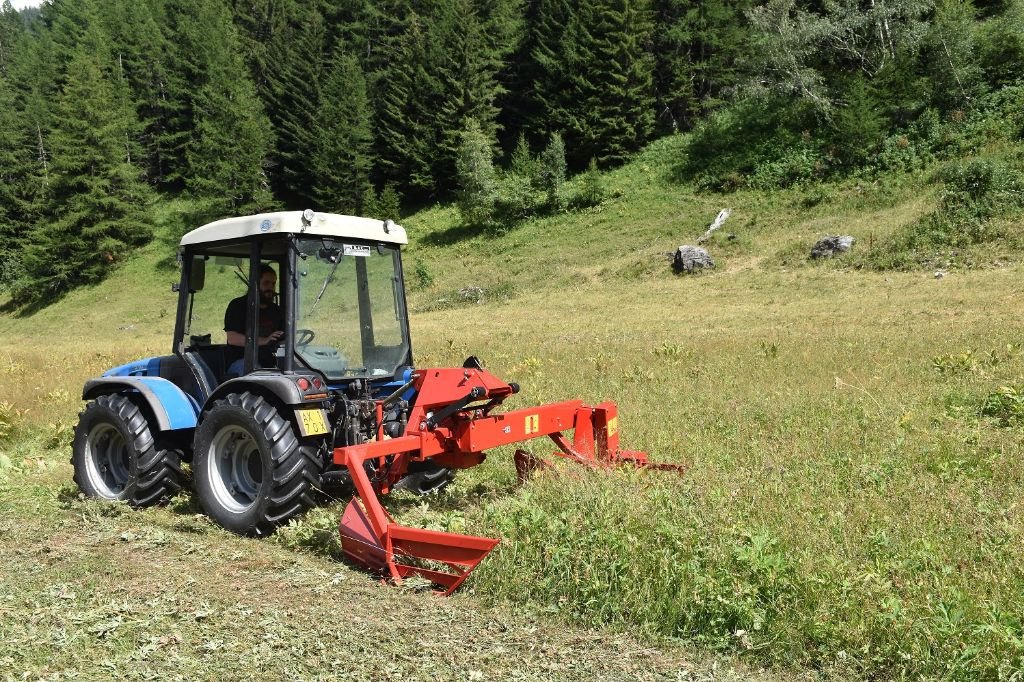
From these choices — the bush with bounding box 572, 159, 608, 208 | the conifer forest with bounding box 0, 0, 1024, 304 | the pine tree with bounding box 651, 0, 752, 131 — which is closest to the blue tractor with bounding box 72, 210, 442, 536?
the conifer forest with bounding box 0, 0, 1024, 304

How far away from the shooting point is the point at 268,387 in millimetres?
5328

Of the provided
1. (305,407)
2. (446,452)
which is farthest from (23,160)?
(446,452)

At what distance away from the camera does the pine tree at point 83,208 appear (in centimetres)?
4019

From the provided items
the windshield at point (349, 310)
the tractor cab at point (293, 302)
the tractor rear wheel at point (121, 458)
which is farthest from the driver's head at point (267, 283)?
the tractor rear wheel at point (121, 458)

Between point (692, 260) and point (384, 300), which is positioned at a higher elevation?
point (692, 260)

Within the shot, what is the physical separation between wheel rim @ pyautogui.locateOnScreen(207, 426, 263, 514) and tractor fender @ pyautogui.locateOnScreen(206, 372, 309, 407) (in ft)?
1.01

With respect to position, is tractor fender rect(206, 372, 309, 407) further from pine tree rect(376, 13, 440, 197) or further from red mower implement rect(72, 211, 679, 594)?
pine tree rect(376, 13, 440, 197)

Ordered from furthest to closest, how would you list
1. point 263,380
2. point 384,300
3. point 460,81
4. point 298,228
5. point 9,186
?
point 9,186 → point 460,81 → point 384,300 → point 298,228 → point 263,380

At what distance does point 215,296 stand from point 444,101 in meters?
42.0

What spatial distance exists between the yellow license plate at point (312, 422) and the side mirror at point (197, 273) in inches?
77.8

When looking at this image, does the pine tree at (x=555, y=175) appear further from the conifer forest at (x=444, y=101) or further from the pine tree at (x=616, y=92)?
the pine tree at (x=616, y=92)

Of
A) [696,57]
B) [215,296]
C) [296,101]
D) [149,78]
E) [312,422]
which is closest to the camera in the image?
[312,422]

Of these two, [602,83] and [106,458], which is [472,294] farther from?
[106,458]

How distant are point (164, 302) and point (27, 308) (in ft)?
32.4
